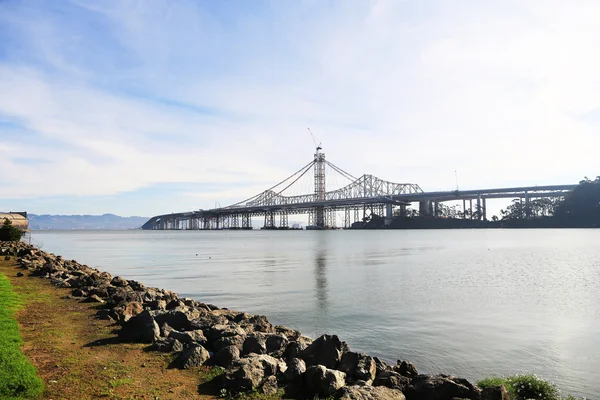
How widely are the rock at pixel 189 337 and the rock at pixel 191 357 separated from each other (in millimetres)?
848

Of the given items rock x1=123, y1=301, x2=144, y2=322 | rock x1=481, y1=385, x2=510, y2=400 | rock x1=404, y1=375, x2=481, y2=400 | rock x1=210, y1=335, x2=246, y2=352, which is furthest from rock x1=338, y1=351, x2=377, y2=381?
rock x1=123, y1=301, x2=144, y2=322

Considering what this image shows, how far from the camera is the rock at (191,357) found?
7.33m

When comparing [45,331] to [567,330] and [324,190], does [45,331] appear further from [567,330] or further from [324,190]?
[324,190]

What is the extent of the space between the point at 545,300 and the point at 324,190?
156m

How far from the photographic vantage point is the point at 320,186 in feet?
568

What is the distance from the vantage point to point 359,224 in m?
165

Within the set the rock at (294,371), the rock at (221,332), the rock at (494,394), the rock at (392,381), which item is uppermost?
the rock at (221,332)

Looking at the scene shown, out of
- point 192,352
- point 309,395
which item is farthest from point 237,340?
point 309,395

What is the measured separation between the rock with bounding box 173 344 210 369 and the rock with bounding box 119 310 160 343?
109cm

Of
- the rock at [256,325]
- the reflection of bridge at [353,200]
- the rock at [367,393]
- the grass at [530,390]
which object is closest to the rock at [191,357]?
the rock at [367,393]

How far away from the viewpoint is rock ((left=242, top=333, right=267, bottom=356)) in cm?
811

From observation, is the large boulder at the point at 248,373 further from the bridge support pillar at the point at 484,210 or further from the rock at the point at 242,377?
the bridge support pillar at the point at 484,210

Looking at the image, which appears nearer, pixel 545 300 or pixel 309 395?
pixel 309 395

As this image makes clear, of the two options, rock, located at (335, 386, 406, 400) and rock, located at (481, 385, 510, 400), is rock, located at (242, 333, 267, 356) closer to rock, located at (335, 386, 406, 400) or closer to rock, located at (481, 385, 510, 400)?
rock, located at (335, 386, 406, 400)
